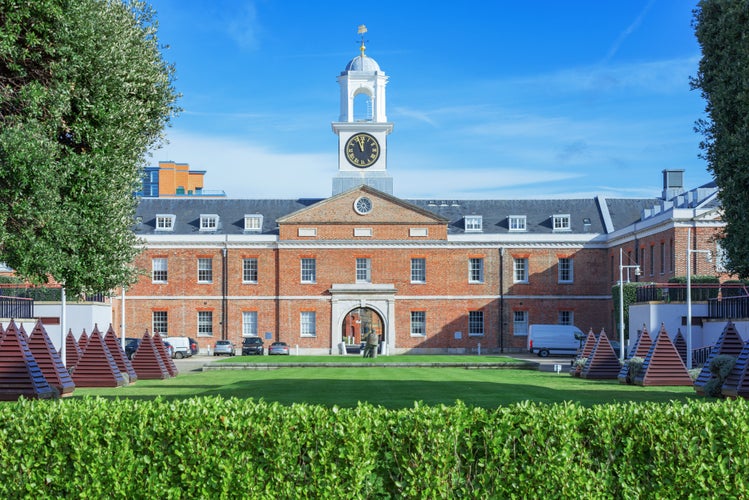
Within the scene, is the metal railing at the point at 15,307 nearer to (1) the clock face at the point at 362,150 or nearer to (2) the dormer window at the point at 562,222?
(1) the clock face at the point at 362,150

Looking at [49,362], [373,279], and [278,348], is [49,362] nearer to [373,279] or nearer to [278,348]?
[278,348]

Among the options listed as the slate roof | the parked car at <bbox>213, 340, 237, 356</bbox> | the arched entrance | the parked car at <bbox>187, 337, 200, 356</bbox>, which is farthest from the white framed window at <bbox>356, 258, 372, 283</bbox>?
the arched entrance

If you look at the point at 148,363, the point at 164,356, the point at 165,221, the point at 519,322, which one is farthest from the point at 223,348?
the point at 148,363

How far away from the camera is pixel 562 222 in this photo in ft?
190

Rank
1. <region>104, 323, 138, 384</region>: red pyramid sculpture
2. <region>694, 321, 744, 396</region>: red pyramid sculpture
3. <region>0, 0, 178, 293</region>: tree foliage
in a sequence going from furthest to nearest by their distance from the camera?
1. <region>104, 323, 138, 384</region>: red pyramid sculpture
2. <region>694, 321, 744, 396</region>: red pyramid sculpture
3. <region>0, 0, 178, 293</region>: tree foliage

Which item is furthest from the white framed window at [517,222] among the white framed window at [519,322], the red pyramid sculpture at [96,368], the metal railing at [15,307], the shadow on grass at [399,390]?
the red pyramid sculpture at [96,368]

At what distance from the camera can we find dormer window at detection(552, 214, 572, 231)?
5781cm

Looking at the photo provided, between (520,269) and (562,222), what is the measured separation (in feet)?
13.9

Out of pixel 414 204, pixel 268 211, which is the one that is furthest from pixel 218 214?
pixel 414 204

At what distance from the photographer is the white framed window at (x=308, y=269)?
56219 millimetres

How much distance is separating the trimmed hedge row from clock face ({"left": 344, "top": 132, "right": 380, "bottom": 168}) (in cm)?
5134

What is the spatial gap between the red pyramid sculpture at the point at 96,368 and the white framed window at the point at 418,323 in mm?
32099

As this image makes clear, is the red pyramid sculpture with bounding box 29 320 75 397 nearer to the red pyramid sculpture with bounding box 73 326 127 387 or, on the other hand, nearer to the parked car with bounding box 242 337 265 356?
the red pyramid sculpture with bounding box 73 326 127 387

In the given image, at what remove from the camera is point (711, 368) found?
20.6 m
